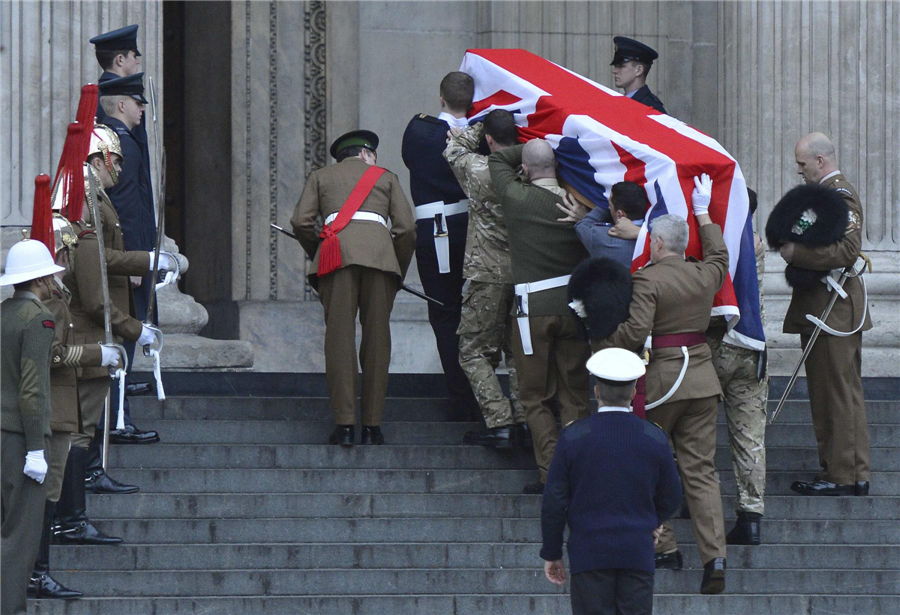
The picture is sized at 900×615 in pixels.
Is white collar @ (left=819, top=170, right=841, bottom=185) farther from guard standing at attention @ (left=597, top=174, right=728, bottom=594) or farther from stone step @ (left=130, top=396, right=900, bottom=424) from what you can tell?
stone step @ (left=130, top=396, right=900, bottom=424)

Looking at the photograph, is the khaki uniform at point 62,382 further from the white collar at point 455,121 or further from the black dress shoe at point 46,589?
the white collar at point 455,121

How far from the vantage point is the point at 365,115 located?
12.8m

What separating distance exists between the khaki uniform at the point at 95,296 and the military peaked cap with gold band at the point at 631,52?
3025 millimetres

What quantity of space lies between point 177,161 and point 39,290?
705 centimetres

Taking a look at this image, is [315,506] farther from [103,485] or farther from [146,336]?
[146,336]

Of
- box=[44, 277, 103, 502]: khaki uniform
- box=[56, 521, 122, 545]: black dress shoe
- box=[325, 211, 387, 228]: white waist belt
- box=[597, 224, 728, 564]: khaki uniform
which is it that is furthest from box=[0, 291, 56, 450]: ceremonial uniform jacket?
box=[597, 224, 728, 564]: khaki uniform

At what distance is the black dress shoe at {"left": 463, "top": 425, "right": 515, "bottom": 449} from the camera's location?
8281mm

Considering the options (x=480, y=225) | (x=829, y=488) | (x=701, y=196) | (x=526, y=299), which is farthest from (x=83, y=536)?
(x=829, y=488)

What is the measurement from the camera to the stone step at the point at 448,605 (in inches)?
275

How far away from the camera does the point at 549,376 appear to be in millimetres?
7941

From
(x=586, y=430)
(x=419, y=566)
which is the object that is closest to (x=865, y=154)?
(x=419, y=566)

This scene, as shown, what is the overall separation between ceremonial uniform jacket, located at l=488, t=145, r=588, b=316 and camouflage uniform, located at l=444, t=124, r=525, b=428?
13.6 inches

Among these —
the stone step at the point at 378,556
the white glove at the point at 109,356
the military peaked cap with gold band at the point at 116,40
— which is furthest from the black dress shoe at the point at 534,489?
the military peaked cap with gold band at the point at 116,40

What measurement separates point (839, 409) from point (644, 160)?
178 centimetres
